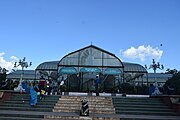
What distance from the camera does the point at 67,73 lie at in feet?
86.0

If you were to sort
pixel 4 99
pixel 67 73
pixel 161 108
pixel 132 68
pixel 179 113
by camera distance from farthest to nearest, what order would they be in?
pixel 132 68 < pixel 67 73 < pixel 4 99 < pixel 161 108 < pixel 179 113

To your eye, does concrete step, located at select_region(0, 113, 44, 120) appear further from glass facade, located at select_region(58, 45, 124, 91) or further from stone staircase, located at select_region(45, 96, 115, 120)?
glass facade, located at select_region(58, 45, 124, 91)

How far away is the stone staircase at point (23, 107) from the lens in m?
10.8

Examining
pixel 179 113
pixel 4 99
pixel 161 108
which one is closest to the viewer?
pixel 179 113

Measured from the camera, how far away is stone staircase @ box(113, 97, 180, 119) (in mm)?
12383

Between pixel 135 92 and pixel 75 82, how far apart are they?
7777 millimetres

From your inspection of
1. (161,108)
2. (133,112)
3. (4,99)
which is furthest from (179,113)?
(4,99)

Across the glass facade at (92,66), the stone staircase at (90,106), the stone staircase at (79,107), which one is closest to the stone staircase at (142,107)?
the stone staircase at (79,107)

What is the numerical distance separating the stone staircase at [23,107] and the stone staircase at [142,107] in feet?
14.2

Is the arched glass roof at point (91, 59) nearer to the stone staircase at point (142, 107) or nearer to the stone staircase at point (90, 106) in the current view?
the stone staircase at point (90, 106)

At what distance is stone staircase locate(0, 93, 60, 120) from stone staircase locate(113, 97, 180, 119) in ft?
14.2

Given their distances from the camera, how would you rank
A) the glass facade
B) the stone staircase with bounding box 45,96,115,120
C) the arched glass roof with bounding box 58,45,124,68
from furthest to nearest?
the arched glass roof with bounding box 58,45,124,68
the glass facade
the stone staircase with bounding box 45,96,115,120

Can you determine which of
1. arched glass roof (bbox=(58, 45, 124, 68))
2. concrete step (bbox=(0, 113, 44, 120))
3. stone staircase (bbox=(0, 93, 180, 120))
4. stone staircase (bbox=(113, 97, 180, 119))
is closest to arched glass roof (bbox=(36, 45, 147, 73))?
arched glass roof (bbox=(58, 45, 124, 68))

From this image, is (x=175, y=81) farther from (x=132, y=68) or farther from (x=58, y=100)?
(x=58, y=100)
